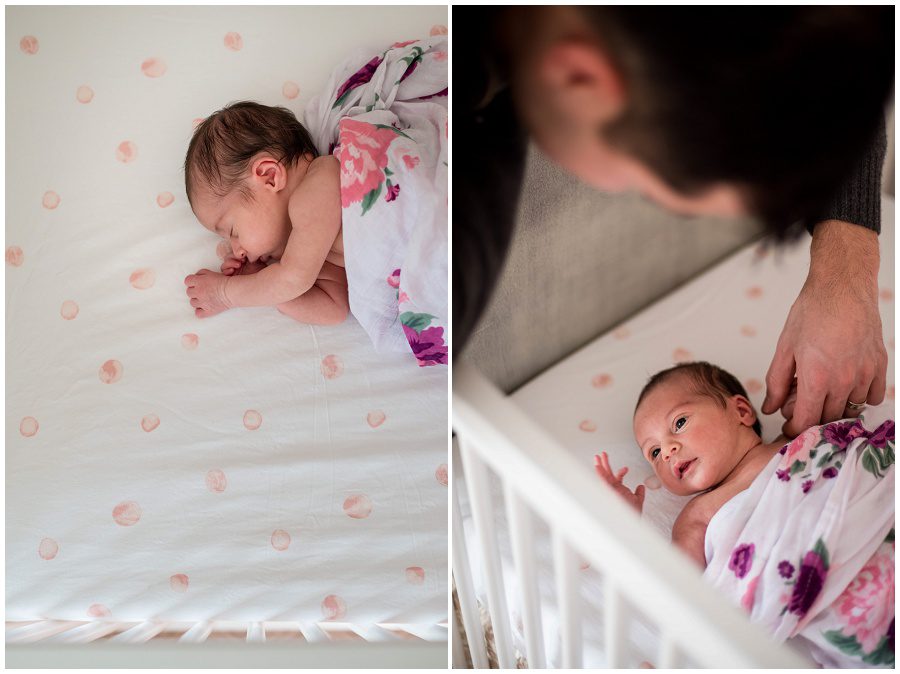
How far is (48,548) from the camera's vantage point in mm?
859

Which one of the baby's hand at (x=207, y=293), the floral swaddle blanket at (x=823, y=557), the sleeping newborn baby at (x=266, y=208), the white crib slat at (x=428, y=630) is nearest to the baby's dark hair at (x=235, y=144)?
the sleeping newborn baby at (x=266, y=208)

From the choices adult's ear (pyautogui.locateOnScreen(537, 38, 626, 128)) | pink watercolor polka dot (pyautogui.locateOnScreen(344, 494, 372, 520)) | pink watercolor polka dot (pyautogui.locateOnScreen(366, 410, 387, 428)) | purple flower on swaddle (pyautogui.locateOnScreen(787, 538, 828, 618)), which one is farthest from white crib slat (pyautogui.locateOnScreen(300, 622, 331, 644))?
adult's ear (pyautogui.locateOnScreen(537, 38, 626, 128))

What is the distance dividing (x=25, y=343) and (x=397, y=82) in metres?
0.58

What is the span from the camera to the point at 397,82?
0.99 m

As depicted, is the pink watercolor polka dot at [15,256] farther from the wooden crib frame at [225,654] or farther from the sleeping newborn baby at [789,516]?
the sleeping newborn baby at [789,516]

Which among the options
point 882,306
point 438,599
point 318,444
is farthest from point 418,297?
point 882,306

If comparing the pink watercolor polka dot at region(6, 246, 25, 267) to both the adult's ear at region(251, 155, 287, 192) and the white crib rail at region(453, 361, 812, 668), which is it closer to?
the adult's ear at region(251, 155, 287, 192)

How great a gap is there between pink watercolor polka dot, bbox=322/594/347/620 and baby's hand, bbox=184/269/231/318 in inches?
15.2

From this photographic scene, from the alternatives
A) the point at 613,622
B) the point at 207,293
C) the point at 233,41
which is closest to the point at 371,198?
the point at 207,293

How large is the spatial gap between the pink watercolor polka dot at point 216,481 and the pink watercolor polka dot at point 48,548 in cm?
18

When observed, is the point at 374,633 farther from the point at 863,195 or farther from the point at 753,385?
the point at 863,195

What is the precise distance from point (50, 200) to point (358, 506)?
0.58m

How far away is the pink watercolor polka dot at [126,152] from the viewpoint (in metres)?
1.02

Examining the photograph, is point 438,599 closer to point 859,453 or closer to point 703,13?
point 859,453
